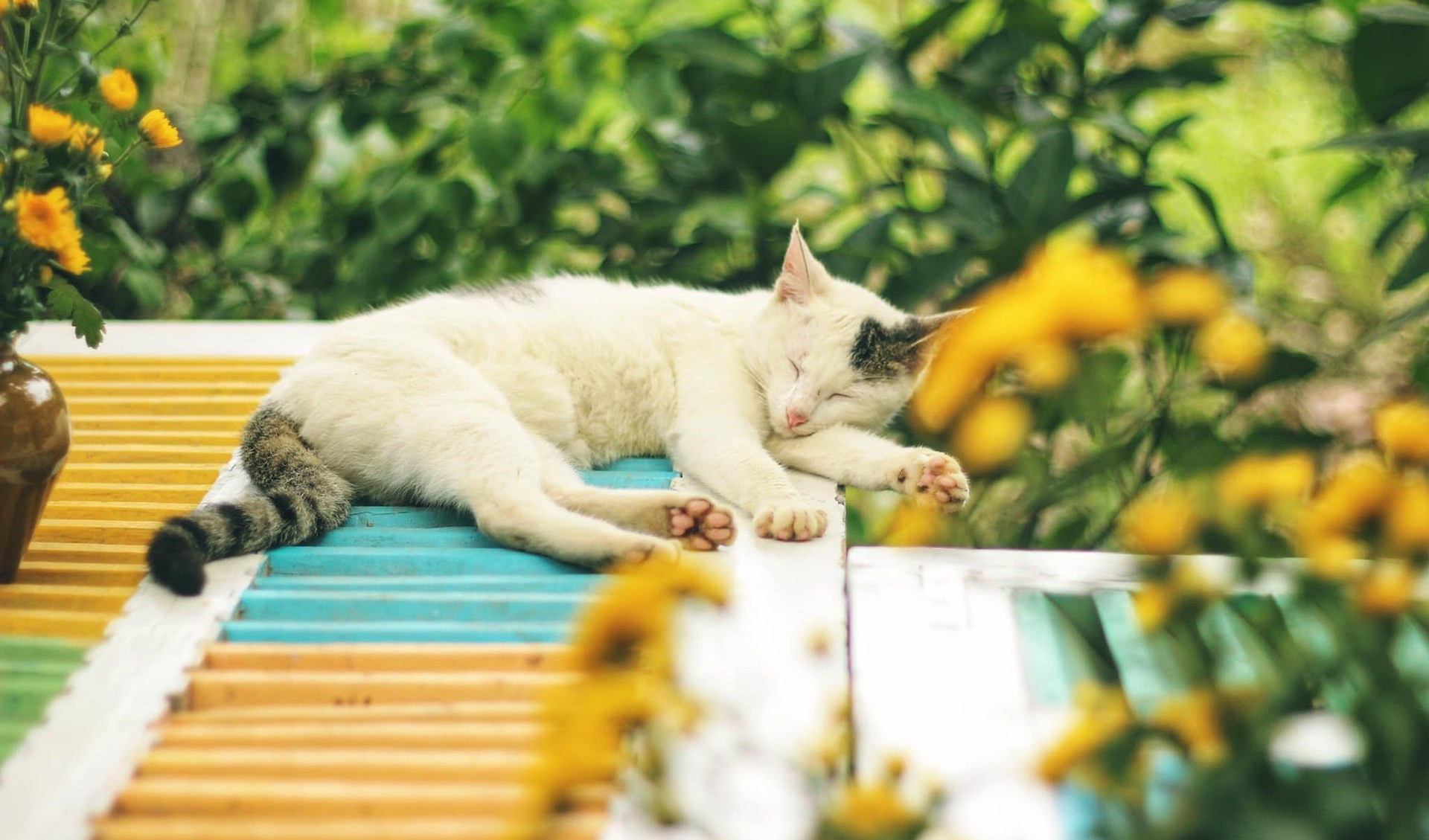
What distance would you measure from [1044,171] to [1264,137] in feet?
6.88

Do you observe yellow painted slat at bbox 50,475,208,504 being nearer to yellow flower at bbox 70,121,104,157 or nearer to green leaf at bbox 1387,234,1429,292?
yellow flower at bbox 70,121,104,157

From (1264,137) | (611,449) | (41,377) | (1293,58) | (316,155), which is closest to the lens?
(41,377)

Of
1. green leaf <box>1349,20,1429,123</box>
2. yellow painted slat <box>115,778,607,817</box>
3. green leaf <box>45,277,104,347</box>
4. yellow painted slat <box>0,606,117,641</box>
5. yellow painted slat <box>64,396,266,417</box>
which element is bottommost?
yellow painted slat <box>64,396,266,417</box>

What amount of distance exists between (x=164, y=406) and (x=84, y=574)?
574 mm

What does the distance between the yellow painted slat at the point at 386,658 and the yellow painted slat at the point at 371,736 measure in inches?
4.3

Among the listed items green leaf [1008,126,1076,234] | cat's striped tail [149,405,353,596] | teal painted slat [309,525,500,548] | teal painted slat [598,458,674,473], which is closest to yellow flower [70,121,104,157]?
cat's striped tail [149,405,353,596]

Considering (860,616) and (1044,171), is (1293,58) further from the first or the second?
(860,616)

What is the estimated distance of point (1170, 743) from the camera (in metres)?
0.64

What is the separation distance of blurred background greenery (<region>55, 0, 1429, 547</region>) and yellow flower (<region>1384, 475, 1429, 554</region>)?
1.11m

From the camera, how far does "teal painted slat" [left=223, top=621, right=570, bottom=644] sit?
1.16 metres

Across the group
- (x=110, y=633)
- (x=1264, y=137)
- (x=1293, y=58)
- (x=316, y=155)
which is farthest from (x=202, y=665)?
(x=1264, y=137)

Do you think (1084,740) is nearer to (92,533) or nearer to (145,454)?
(92,533)

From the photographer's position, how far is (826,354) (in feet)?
6.04

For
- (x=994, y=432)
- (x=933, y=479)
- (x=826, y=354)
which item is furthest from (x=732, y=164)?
(x=994, y=432)
